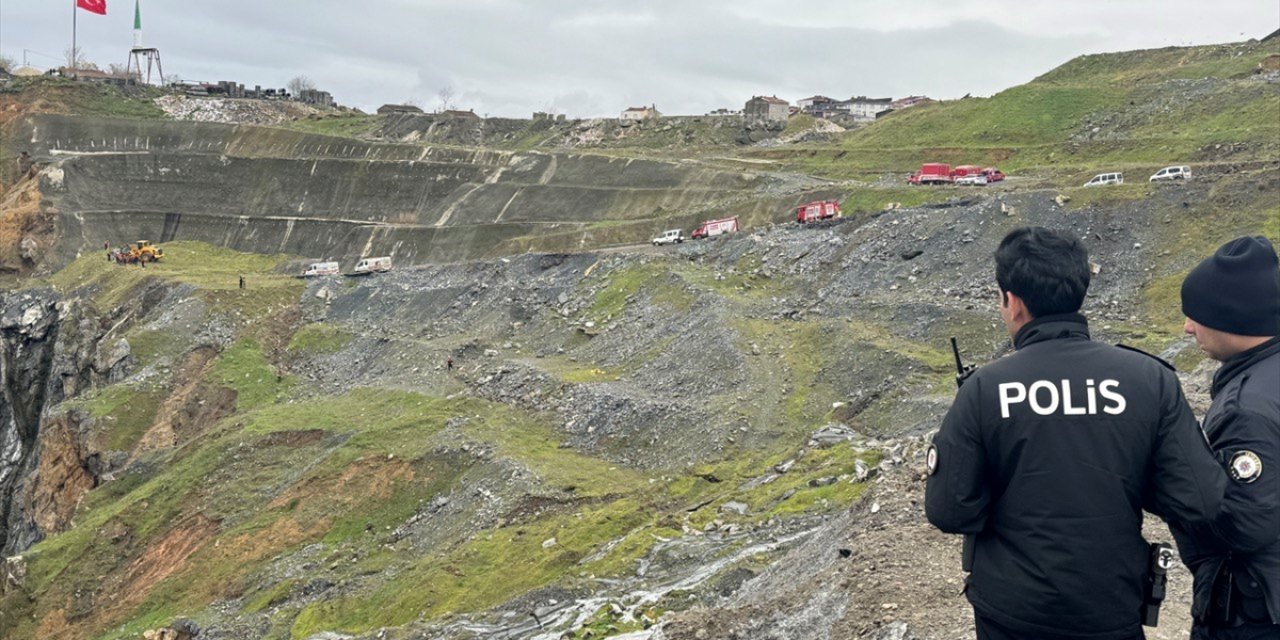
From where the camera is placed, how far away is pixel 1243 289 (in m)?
5.31

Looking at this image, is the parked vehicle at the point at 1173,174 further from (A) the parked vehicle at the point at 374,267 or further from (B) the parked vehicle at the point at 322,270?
(B) the parked vehicle at the point at 322,270

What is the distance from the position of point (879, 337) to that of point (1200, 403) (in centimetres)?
1469

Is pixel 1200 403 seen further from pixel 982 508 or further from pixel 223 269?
pixel 223 269

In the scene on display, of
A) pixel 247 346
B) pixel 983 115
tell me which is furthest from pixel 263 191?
pixel 983 115

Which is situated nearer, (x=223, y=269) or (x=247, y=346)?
(x=247, y=346)

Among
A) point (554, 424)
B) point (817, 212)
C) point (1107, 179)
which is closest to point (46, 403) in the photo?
point (554, 424)

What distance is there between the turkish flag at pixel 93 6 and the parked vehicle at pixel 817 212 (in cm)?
8014

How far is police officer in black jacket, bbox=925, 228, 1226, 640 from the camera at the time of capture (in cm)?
497

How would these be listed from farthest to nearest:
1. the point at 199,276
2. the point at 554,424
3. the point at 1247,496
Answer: the point at 199,276, the point at 554,424, the point at 1247,496

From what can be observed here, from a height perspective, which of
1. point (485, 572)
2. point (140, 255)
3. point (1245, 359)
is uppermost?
point (1245, 359)

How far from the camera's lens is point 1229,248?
5383 mm

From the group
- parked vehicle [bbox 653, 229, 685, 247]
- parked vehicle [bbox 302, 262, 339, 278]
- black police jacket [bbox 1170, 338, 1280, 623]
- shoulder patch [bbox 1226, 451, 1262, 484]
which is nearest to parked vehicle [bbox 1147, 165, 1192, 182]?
parked vehicle [bbox 653, 229, 685, 247]

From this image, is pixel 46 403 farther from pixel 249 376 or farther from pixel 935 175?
pixel 935 175

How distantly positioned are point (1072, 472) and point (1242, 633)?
3.97 ft
